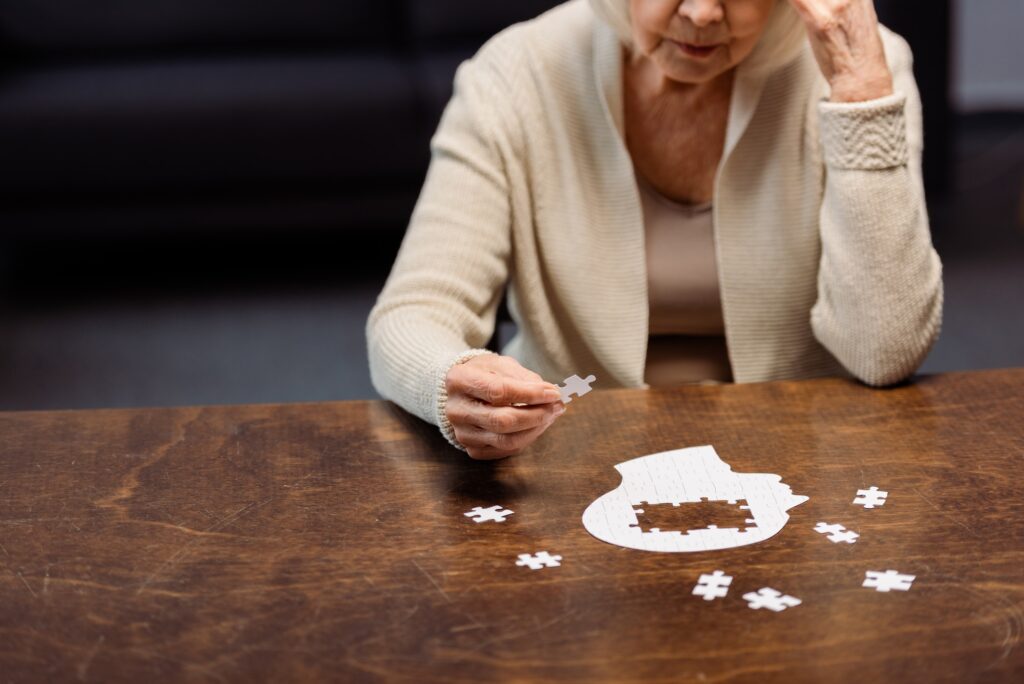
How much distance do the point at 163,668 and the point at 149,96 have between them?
3736 millimetres

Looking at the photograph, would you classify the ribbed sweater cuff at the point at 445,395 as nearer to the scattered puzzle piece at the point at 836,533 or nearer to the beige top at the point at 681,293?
the scattered puzzle piece at the point at 836,533

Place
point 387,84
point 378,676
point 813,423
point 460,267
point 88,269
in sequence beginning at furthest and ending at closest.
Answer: point 88,269
point 387,84
point 460,267
point 813,423
point 378,676

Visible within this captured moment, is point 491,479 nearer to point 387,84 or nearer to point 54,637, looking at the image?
point 54,637

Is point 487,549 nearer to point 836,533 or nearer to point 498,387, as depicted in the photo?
point 498,387

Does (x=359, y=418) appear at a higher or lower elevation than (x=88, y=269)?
higher

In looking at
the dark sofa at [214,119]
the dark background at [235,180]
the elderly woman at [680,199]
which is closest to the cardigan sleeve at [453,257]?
the elderly woman at [680,199]

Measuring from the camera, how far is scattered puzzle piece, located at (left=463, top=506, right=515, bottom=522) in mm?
1236

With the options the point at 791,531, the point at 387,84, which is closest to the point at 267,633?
the point at 791,531

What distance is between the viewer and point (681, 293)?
6.15 feet

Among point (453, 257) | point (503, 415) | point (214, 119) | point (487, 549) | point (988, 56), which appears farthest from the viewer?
point (988, 56)

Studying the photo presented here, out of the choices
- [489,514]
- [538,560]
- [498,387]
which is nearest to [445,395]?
[498,387]

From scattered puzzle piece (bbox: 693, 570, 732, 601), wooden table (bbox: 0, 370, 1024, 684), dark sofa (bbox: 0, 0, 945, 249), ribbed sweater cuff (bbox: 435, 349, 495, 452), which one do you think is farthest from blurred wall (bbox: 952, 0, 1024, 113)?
scattered puzzle piece (bbox: 693, 570, 732, 601)

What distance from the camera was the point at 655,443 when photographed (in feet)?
4.58

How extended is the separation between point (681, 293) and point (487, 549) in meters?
0.80
